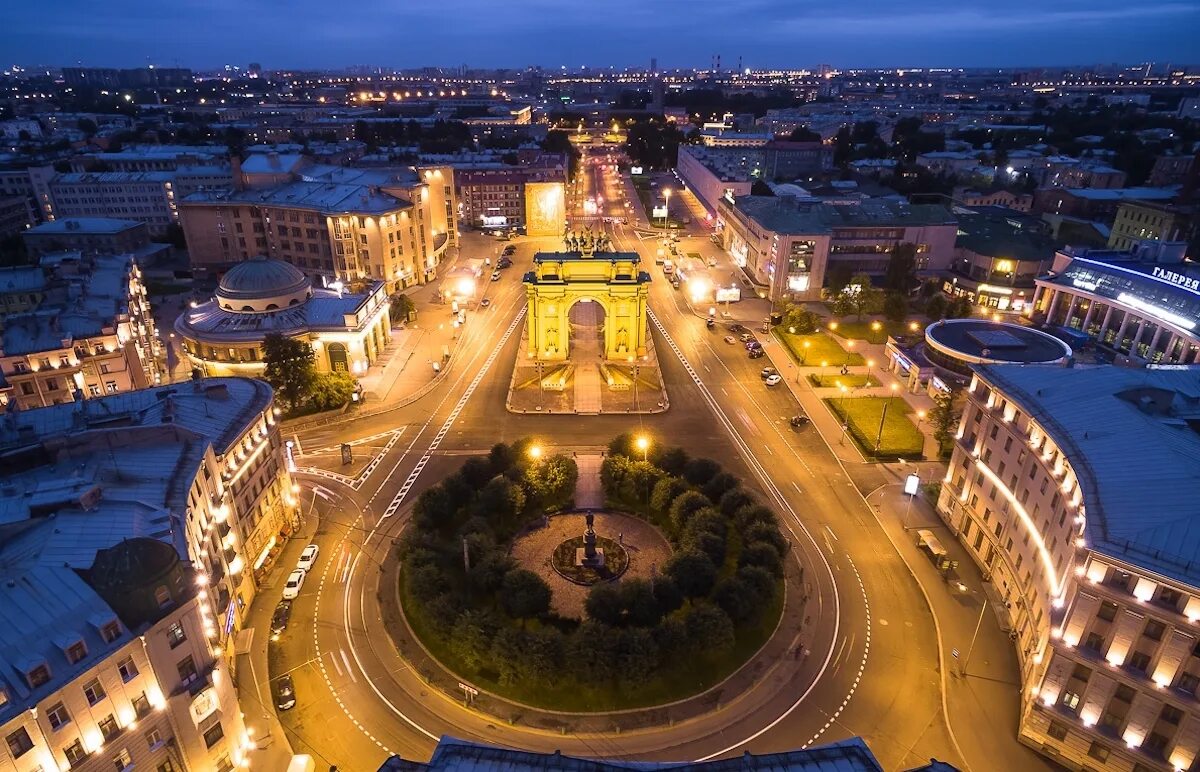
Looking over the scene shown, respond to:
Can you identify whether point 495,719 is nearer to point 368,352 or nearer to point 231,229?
point 368,352

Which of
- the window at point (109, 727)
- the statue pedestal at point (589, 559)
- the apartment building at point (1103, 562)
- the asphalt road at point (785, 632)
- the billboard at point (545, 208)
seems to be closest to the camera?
the window at point (109, 727)

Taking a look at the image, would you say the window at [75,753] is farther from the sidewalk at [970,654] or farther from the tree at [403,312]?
the tree at [403,312]

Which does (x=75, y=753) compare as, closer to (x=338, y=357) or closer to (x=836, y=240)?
(x=338, y=357)

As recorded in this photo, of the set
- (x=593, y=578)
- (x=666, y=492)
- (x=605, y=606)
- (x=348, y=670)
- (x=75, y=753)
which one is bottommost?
(x=348, y=670)

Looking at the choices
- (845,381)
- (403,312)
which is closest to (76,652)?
(403,312)

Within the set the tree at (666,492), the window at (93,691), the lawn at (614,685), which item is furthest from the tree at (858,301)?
the window at (93,691)

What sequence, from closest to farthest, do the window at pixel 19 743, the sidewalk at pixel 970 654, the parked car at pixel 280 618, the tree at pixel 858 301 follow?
the window at pixel 19 743, the sidewalk at pixel 970 654, the parked car at pixel 280 618, the tree at pixel 858 301
